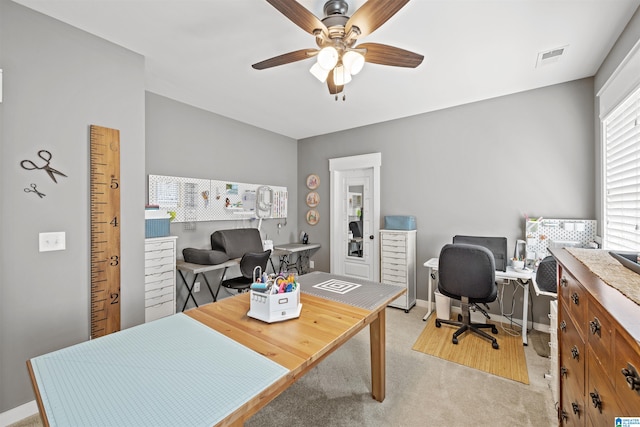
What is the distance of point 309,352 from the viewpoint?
1052 millimetres

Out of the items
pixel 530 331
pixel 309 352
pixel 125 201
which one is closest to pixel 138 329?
pixel 309 352

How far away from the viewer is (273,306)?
1.33 m

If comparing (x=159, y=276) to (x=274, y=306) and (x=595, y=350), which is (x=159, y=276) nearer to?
(x=274, y=306)

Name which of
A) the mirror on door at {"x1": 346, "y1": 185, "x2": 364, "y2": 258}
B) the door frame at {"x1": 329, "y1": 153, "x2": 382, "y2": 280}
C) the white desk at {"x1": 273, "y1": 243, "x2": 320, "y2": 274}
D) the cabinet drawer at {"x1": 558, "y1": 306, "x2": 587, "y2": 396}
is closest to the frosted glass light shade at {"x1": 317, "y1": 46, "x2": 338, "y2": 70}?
the cabinet drawer at {"x1": 558, "y1": 306, "x2": 587, "y2": 396}

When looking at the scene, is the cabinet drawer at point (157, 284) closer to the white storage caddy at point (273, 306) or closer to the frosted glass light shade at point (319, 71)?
the white storage caddy at point (273, 306)

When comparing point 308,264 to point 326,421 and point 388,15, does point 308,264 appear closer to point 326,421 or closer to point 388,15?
point 326,421

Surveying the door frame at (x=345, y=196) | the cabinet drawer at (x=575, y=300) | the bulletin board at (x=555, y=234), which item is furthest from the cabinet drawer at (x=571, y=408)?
the door frame at (x=345, y=196)

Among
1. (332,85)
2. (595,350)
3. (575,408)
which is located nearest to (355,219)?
(332,85)

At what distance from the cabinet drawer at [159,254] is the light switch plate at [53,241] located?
69 cm

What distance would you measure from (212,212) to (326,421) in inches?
104

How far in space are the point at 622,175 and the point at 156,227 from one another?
392 cm

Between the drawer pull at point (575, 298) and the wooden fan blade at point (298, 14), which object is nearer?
the drawer pull at point (575, 298)

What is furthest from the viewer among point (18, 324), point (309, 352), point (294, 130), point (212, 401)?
point (294, 130)

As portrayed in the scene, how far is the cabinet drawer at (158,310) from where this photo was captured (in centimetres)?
254
